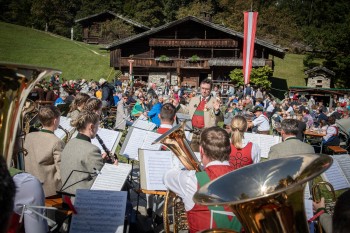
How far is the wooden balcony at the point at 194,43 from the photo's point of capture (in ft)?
99.6

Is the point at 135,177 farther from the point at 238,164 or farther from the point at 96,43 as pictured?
the point at 96,43

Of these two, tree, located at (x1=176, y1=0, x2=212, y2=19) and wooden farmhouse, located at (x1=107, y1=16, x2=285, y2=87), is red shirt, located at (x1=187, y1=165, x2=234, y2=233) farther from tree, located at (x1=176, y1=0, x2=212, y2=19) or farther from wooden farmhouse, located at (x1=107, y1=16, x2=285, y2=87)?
tree, located at (x1=176, y1=0, x2=212, y2=19)

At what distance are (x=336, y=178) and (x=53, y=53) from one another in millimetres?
42437

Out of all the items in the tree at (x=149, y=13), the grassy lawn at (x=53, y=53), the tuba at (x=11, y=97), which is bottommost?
the tuba at (x=11, y=97)

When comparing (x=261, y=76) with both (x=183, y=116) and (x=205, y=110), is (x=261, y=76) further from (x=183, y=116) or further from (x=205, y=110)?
(x=205, y=110)

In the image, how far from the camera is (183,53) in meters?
32.7

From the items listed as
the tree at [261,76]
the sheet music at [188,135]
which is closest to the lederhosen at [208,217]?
the sheet music at [188,135]

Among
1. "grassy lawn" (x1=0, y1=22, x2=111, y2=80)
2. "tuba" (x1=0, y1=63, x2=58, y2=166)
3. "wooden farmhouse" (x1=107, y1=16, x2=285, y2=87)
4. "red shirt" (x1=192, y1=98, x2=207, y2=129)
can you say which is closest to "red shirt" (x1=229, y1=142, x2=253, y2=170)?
"red shirt" (x1=192, y1=98, x2=207, y2=129)

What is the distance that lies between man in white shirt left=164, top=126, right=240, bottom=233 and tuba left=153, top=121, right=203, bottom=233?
166mm

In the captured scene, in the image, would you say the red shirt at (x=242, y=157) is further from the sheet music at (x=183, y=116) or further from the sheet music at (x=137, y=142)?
the sheet music at (x=183, y=116)

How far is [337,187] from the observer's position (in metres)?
3.79

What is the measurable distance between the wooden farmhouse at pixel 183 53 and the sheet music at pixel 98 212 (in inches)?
1103

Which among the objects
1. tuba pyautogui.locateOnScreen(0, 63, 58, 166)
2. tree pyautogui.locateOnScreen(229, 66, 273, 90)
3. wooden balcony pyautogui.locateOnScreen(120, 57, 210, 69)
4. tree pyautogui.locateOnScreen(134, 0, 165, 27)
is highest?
tree pyautogui.locateOnScreen(134, 0, 165, 27)

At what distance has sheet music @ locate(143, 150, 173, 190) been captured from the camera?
11.1 feet
